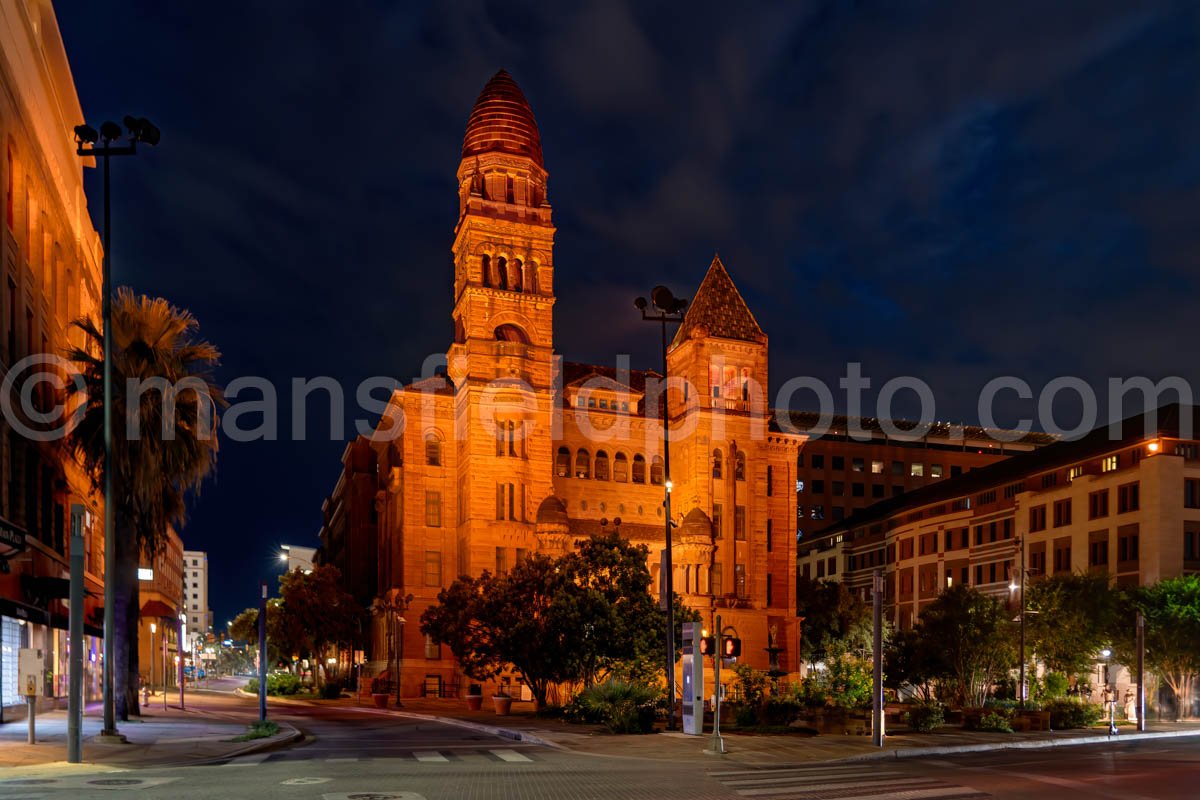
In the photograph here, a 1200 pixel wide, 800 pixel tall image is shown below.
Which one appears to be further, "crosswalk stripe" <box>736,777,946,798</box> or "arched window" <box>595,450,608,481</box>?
"arched window" <box>595,450,608,481</box>

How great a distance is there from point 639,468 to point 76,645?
64409 mm

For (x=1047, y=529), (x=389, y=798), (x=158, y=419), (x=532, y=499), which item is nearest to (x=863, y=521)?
(x=1047, y=529)

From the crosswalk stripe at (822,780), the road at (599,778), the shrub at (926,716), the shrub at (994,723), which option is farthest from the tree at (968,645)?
the crosswalk stripe at (822,780)

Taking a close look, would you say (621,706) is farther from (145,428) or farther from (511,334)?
(511,334)

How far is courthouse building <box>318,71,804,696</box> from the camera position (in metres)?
75.9

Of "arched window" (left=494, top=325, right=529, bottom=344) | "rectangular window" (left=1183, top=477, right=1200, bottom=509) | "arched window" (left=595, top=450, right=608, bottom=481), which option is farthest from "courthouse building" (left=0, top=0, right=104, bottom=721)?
"rectangular window" (left=1183, top=477, right=1200, bottom=509)

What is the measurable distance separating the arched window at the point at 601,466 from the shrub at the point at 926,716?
50.0 meters

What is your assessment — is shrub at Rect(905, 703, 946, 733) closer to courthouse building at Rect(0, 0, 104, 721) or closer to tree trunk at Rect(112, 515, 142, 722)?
tree trunk at Rect(112, 515, 142, 722)

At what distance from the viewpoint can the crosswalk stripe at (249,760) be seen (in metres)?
23.4

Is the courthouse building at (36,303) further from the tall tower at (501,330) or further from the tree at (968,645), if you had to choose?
the tree at (968,645)

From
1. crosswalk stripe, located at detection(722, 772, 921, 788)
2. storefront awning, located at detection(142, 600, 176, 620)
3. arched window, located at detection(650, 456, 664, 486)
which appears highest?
arched window, located at detection(650, 456, 664, 486)

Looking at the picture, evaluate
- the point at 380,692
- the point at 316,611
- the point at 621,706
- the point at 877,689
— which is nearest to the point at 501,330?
the point at 316,611

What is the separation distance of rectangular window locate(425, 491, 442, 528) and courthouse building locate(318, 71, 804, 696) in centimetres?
9

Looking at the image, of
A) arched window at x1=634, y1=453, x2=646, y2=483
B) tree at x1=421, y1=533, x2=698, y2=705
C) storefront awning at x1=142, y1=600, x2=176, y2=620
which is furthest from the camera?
arched window at x1=634, y1=453, x2=646, y2=483
